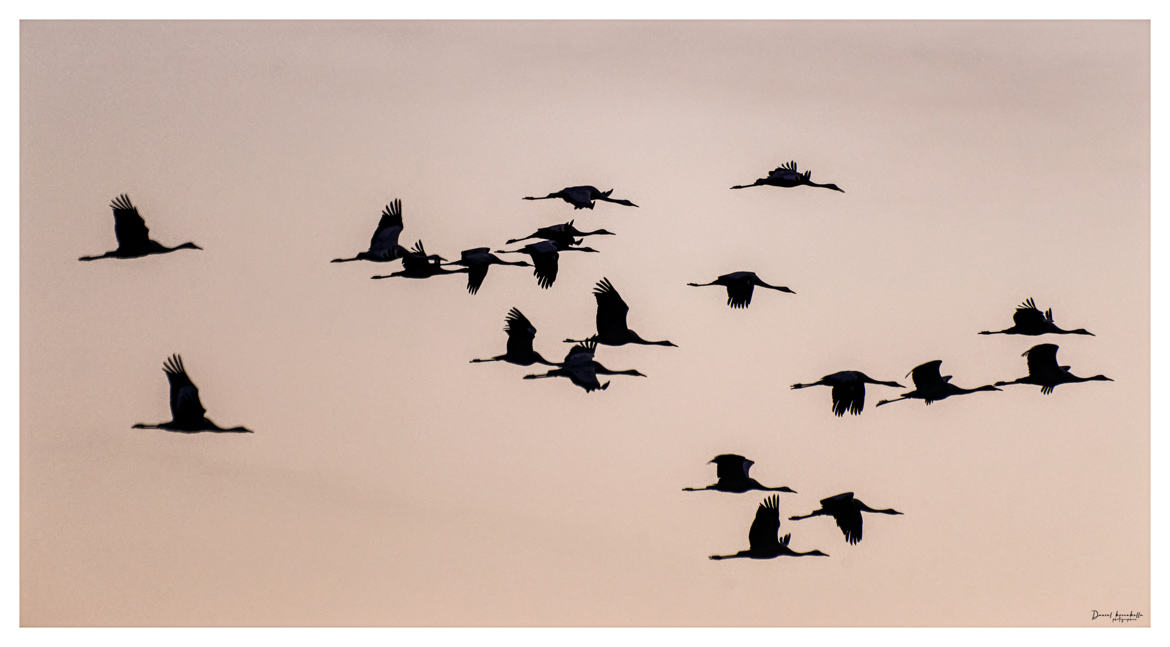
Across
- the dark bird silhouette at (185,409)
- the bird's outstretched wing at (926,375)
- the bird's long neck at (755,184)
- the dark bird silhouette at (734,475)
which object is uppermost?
the bird's long neck at (755,184)

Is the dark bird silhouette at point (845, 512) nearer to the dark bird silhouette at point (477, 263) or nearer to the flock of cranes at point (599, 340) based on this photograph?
the flock of cranes at point (599, 340)

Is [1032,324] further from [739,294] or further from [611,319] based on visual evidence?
[611,319]

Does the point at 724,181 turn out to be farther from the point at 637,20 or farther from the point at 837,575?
the point at 837,575

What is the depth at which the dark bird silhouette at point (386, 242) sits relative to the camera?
5703 mm

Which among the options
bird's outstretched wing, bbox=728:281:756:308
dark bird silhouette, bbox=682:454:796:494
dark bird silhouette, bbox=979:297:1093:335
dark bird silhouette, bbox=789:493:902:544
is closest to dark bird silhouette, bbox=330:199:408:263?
bird's outstretched wing, bbox=728:281:756:308

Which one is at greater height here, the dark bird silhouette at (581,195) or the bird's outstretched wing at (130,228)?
the dark bird silhouette at (581,195)

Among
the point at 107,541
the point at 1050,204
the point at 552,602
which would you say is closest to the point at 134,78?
the point at 107,541

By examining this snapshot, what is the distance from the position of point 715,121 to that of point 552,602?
289 cm

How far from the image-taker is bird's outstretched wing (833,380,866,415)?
575cm

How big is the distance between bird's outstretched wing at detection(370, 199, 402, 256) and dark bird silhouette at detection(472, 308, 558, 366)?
761 millimetres

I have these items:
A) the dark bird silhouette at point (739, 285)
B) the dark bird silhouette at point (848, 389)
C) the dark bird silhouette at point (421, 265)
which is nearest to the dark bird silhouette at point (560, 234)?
the dark bird silhouette at point (421, 265)

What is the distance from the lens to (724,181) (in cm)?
596

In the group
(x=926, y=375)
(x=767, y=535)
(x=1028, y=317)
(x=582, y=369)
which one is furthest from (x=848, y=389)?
(x=582, y=369)

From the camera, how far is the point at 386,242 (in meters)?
5.73
